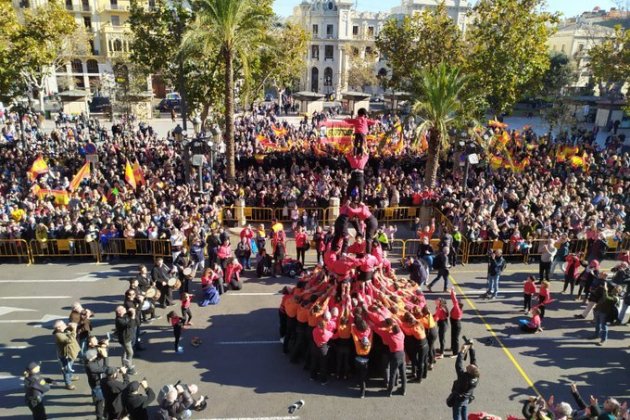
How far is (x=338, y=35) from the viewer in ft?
257

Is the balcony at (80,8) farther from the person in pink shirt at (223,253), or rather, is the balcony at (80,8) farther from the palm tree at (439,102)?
the person in pink shirt at (223,253)

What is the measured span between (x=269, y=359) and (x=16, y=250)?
36.5ft

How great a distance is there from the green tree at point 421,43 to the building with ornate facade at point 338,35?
47642 millimetres

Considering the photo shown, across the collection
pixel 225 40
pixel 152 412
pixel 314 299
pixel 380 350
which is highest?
pixel 225 40

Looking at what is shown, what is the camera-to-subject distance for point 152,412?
9812mm

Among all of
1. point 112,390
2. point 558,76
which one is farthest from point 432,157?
point 558,76

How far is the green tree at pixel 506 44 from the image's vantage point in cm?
2559

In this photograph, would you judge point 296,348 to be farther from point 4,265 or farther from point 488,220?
point 4,265

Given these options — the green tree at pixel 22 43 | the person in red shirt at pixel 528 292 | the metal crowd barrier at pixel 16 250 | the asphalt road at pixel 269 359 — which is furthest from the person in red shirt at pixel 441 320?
the green tree at pixel 22 43

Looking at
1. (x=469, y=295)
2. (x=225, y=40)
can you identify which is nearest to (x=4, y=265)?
(x=225, y=40)

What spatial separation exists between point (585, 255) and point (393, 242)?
6.66 m

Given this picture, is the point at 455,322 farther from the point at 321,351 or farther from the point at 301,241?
the point at 301,241

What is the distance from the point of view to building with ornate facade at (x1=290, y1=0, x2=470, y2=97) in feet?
251

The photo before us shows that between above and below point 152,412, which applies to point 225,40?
above
